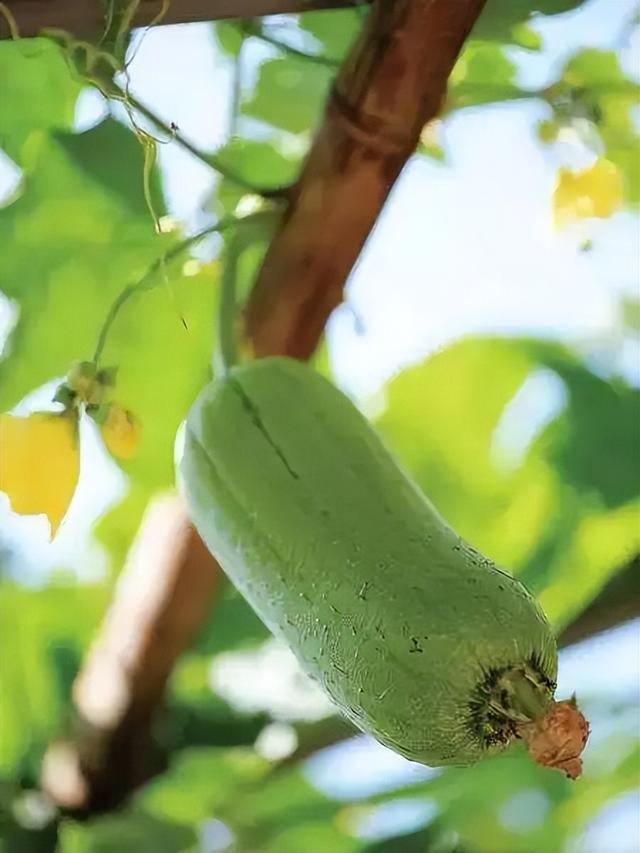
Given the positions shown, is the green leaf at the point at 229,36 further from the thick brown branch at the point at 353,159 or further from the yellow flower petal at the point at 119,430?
the yellow flower petal at the point at 119,430

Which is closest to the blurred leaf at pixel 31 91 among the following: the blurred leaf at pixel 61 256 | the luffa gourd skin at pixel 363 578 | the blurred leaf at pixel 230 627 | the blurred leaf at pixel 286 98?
the blurred leaf at pixel 61 256

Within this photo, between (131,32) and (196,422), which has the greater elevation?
(131,32)

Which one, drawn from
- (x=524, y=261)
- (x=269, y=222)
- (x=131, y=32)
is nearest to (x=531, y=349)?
(x=524, y=261)

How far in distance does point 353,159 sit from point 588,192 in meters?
0.21

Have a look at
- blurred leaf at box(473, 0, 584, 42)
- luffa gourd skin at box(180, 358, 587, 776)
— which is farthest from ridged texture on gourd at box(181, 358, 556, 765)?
blurred leaf at box(473, 0, 584, 42)

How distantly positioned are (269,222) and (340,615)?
26 centimetres

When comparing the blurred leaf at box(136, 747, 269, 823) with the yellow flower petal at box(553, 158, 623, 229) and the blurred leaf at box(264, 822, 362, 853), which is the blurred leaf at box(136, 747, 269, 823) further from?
the yellow flower petal at box(553, 158, 623, 229)

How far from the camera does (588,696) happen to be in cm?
77

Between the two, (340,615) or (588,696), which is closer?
(340,615)

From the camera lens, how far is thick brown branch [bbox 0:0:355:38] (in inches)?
21.6

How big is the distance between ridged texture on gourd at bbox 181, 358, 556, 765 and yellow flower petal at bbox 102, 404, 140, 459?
52 mm

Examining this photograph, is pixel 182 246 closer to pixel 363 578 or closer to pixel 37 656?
pixel 363 578

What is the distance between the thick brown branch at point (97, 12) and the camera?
0.55 metres

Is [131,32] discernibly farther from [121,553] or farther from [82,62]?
[121,553]
